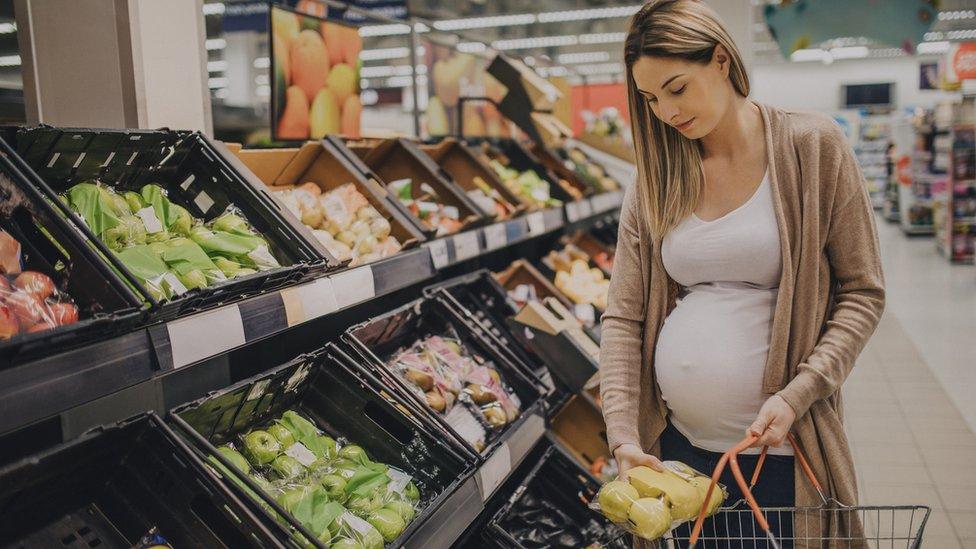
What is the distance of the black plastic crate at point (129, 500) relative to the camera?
1163mm

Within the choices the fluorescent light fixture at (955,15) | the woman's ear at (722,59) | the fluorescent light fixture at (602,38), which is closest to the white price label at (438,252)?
the woman's ear at (722,59)

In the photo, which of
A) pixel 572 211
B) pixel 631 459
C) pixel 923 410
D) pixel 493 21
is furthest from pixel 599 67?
pixel 631 459

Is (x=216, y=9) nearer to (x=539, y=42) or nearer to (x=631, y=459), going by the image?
(x=539, y=42)

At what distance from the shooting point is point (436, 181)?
2.90 m

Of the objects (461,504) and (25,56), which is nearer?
(461,504)

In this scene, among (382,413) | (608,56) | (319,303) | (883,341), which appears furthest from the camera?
(608,56)

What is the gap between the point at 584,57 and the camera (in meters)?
23.7

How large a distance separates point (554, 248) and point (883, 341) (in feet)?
11.7

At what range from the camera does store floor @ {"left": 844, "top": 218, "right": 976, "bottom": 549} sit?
352cm

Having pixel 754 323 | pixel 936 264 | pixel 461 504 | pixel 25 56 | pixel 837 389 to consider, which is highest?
pixel 25 56

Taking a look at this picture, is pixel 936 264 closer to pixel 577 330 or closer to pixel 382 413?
pixel 577 330

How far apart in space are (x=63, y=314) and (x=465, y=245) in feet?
4.88

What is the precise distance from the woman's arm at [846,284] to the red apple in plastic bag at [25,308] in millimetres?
1167

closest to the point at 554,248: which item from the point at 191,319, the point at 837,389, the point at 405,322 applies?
the point at 405,322
